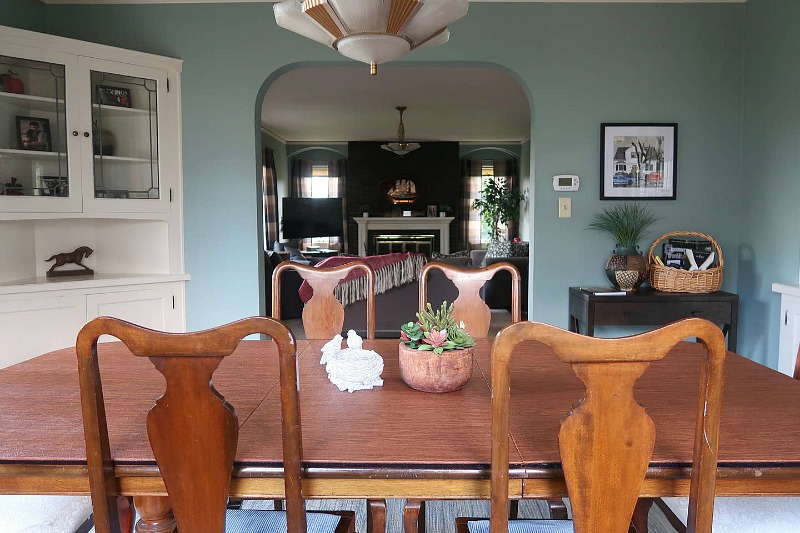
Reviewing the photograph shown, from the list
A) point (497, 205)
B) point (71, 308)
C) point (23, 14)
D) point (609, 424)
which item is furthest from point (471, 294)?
point (497, 205)

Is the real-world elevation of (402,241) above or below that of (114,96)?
below

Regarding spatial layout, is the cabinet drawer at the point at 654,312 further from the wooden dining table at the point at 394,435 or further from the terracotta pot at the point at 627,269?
the wooden dining table at the point at 394,435

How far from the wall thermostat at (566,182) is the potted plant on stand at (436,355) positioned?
217 cm

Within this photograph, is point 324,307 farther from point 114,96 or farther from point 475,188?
point 475,188

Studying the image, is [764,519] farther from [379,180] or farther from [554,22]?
[379,180]

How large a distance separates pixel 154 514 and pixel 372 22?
1381 mm

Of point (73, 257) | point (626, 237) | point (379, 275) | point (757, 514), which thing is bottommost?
point (757, 514)

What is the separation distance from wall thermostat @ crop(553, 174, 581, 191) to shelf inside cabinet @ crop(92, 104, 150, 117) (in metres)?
2.40

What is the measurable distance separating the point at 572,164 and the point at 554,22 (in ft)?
2.71

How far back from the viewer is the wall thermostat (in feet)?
11.2


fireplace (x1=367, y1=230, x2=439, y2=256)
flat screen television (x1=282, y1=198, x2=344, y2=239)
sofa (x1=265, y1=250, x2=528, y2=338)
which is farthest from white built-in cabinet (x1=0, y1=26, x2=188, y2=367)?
fireplace (x1=367, y1=230, x2=439, y2=256)

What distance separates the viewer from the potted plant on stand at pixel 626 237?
10.6 feet

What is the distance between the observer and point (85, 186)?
10.4 ft

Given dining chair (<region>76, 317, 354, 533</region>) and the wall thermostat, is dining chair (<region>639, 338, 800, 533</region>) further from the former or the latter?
the wall thermostat
